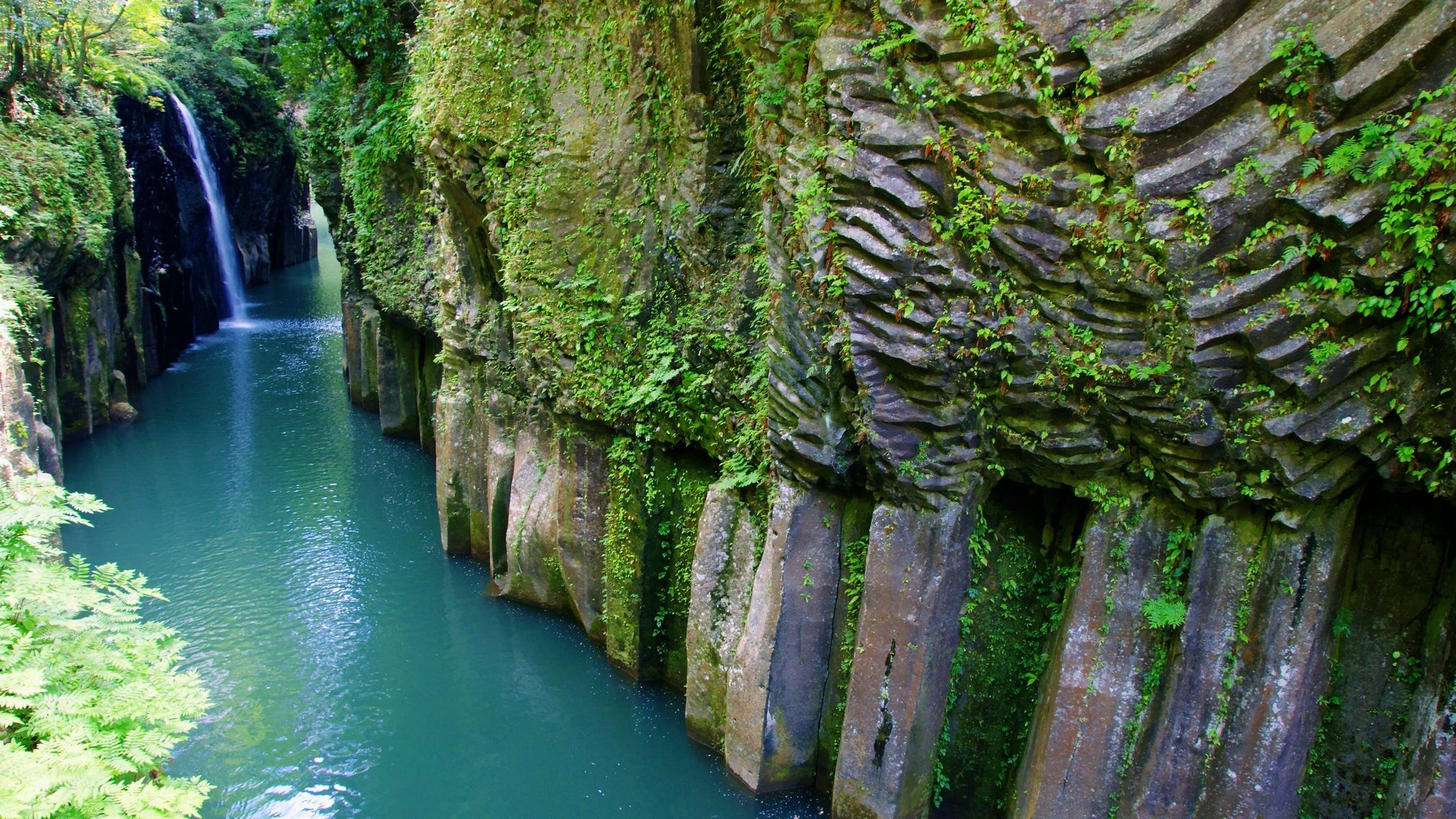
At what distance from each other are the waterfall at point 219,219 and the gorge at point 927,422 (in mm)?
15343

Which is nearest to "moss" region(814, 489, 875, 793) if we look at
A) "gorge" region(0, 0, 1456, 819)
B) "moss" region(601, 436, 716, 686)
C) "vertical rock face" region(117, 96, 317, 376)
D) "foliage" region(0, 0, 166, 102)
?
"gorge" region(0, 0, 1456, 819)

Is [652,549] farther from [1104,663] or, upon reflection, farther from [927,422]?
[1104,663]

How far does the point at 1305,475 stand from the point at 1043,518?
6.38 ft

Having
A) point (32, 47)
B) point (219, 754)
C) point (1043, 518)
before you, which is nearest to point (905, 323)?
point (1043, 518)

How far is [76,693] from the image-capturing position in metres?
5.39

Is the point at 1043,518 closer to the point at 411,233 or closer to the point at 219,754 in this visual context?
the point at 219,754

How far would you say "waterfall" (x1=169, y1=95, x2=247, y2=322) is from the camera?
24.1 metres

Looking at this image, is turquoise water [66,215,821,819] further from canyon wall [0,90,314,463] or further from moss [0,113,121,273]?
moss [0,113,121,273]

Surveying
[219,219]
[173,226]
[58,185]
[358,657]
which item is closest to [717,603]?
[358,657]

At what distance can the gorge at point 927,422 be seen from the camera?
A: 16.1 feet

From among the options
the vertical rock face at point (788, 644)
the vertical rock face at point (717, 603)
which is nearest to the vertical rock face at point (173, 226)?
the vertical rock face at point (717, 603)

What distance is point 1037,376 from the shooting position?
19.6ft

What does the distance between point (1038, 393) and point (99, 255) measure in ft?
50.3

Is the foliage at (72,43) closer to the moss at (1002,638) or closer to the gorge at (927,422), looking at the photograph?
the gorge at (927,422)
